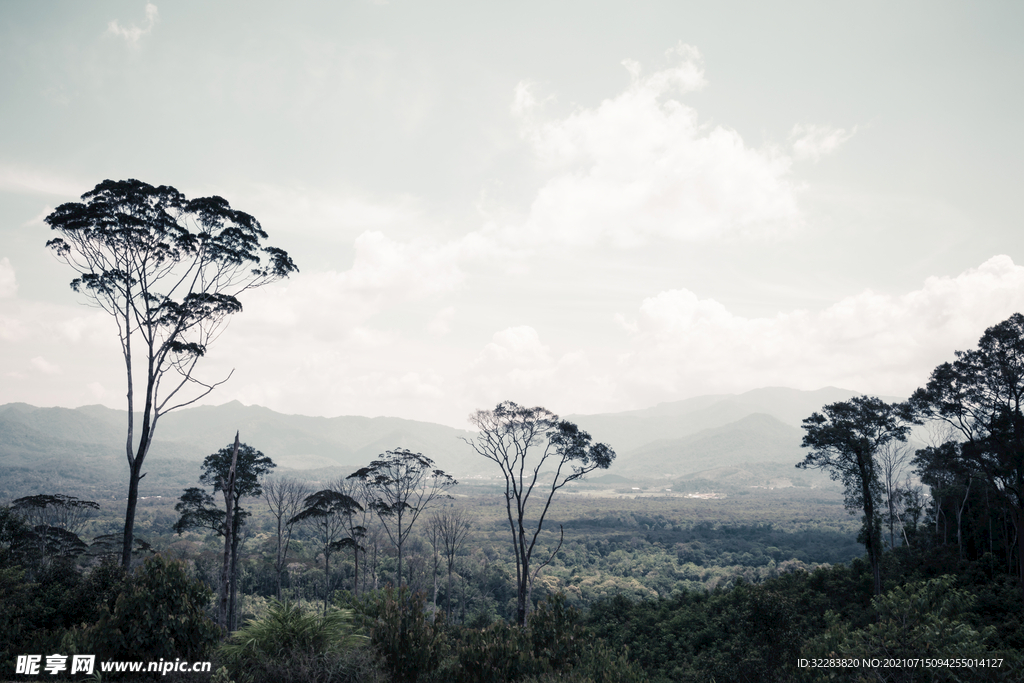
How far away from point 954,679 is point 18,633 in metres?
19.0

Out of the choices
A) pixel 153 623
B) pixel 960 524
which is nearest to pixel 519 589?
pixel 153 623

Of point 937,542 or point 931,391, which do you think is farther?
point 937,542

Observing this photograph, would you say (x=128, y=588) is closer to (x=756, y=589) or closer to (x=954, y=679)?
(x=954, y=679)

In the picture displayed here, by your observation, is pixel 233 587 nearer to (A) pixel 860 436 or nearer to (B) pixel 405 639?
(B) pixel 405 639

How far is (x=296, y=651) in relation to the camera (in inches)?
391

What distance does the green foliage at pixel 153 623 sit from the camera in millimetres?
10047

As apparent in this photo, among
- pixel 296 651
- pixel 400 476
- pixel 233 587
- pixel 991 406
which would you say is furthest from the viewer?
pixel 400 476

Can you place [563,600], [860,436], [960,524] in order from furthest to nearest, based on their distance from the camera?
[960,524] → [860,436] → [563,600]

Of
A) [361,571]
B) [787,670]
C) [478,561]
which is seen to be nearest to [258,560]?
[361,571]

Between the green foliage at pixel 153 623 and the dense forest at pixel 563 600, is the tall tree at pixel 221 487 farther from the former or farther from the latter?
→ the green foliage at pixel 153 623

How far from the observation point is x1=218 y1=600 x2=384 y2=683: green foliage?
9.66m

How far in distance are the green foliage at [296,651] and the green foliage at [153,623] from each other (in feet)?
2.62

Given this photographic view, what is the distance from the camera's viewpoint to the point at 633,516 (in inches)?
5492

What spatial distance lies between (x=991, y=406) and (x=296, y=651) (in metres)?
29.1
